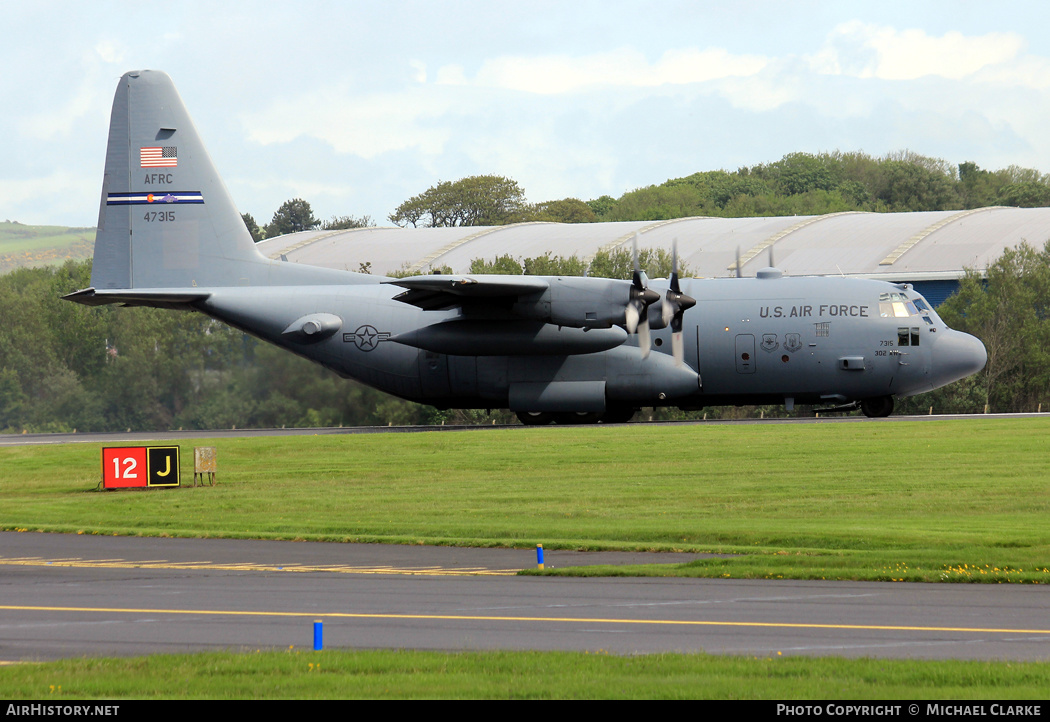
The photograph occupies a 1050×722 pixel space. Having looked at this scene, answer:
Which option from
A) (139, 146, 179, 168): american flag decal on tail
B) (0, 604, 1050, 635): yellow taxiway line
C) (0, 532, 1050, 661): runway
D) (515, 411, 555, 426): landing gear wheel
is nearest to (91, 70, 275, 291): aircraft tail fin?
(139, 146, 179, 168): american flag decal on tail

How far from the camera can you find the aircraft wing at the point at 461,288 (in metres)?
33.2

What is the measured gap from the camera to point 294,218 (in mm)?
143250

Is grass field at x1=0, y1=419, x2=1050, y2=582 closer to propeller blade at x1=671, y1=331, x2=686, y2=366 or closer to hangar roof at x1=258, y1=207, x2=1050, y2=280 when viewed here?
→ propeller blade at x1=671, y1=331, x2=686, y2=366

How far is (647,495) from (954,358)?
55.0 feet

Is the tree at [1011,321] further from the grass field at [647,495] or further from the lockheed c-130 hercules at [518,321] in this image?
the grass field at [647,495]

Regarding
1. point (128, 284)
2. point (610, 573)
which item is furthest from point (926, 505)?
point (128, 284)

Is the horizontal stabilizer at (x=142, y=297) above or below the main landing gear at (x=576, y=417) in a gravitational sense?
above

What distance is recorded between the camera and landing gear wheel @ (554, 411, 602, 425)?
3903cm

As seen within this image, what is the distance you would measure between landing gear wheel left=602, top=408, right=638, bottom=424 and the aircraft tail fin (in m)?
13.1

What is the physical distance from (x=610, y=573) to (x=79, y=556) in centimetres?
874

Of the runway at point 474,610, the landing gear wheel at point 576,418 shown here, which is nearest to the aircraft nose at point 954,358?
the landing gear wheel at point 576,418

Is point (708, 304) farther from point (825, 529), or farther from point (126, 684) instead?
point (126, 684)

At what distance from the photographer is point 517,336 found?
3628 centimetres

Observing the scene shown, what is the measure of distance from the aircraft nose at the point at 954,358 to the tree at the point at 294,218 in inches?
4505
